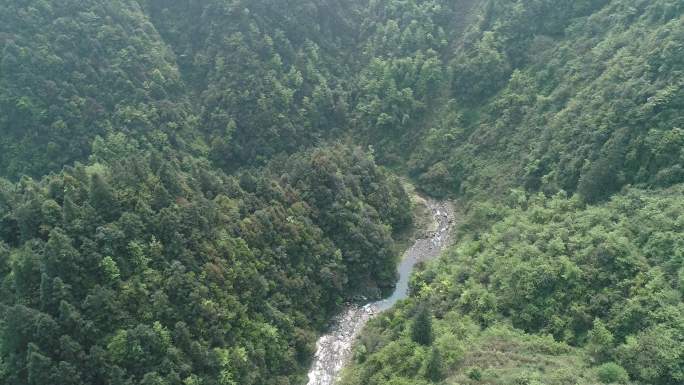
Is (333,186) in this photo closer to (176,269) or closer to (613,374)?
(176,269)

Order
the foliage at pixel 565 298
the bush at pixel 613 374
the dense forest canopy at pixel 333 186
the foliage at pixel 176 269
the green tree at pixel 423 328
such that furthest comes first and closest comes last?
1. the green tree at pixel 423 328
2. the dense forest canopy at pixel 333 186
3. the foliage at pixel 176 269
4. the foliage at pixel 565 298
5. the bush at pixel 613 374

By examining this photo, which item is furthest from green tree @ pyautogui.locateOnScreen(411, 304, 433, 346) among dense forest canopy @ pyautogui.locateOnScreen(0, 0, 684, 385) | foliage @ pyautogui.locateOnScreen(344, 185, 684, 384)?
foliage @ pyautogui.locateOnScreen(344, 185, 684, 384)

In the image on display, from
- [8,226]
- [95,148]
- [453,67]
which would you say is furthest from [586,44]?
[8,226]

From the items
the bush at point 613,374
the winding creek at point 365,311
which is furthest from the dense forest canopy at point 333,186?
the winding creek at point 365,311

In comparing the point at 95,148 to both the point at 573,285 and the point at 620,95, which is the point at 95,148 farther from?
the point at 620,95

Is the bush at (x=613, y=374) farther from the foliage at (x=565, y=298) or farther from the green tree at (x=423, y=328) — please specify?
the green tree at (x=423, y=328)

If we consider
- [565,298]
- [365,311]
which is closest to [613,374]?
[565,298]
